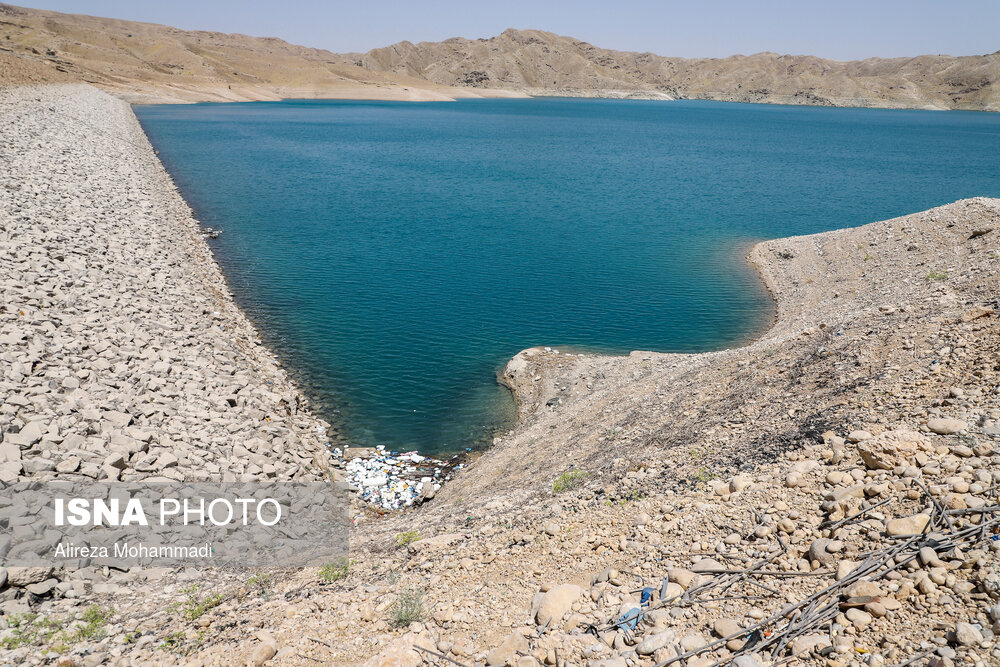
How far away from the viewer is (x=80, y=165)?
118 ft

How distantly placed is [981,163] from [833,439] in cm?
9161

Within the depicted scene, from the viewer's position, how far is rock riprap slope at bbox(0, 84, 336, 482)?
11312 millimetres

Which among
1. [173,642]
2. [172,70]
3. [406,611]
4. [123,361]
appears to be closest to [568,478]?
[406,611]

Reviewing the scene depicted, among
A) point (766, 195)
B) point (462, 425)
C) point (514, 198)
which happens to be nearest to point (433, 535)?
point (462, 425)

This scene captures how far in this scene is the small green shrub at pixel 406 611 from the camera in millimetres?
6906

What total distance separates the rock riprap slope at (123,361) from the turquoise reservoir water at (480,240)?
2487 millimetres

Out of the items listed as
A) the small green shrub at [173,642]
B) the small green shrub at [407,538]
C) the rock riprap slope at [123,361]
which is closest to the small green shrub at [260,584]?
the small green shrub at [173,642]

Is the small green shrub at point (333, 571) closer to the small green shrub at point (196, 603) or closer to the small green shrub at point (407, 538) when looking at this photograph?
the small green shrub at point (407, 538)

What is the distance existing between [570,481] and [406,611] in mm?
4260

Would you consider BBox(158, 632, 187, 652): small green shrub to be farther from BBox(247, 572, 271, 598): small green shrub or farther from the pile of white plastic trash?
the pile of white plastic trash

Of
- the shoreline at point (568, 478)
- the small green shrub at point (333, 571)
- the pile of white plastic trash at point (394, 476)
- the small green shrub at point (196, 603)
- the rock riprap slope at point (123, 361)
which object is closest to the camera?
the shoreline at point (568, 478)

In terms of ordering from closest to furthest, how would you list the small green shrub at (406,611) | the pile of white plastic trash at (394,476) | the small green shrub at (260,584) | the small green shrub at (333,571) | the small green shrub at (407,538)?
the small green shrub at (406,611), the small green shrub at (260,584), the small green shrub at (333,571), the small green shrub at (407,538), the pile of white plastic trash at (394,476)

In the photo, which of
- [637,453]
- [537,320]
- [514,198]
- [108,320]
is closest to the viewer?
[637,453]

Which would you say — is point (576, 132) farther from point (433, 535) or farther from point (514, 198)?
point (433, 535)
